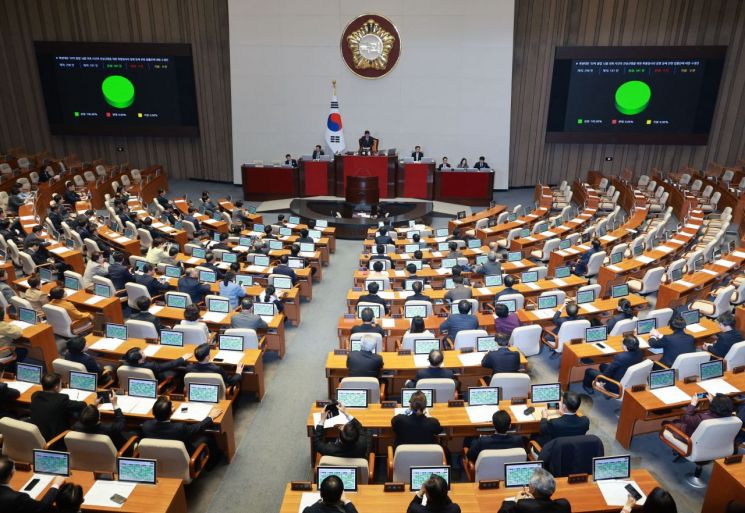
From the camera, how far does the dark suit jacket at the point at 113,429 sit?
17.6ft

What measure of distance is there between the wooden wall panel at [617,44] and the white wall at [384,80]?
1.10m

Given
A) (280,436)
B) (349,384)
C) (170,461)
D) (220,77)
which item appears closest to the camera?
(170,461)

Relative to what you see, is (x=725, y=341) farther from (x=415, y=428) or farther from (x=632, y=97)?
(x=632, y=97)

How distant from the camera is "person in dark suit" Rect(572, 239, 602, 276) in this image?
11.1 m

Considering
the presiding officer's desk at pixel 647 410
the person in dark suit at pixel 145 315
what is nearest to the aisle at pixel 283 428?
the person in dark suit at pixel 145 315

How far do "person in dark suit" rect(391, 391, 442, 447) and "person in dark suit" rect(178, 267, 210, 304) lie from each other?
5201 mm

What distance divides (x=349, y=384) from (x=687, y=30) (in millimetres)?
18764

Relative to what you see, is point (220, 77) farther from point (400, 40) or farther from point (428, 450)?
point (428, 450)

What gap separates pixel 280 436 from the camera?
6.96 meters

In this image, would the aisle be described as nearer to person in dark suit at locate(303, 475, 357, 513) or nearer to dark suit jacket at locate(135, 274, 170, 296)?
person in dark suit at locate(303, 475, 357, 513)

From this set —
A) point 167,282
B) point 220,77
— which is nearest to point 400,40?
point 220,77

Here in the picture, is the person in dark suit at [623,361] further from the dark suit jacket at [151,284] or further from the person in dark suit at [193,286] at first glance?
the dark suit jacket at [151,284]

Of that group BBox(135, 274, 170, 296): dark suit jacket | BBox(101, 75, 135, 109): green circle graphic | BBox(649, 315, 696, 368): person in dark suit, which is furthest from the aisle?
BBox(101, 75, 135, 109): green circle graphic

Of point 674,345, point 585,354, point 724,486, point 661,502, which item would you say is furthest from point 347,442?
point 674,345
